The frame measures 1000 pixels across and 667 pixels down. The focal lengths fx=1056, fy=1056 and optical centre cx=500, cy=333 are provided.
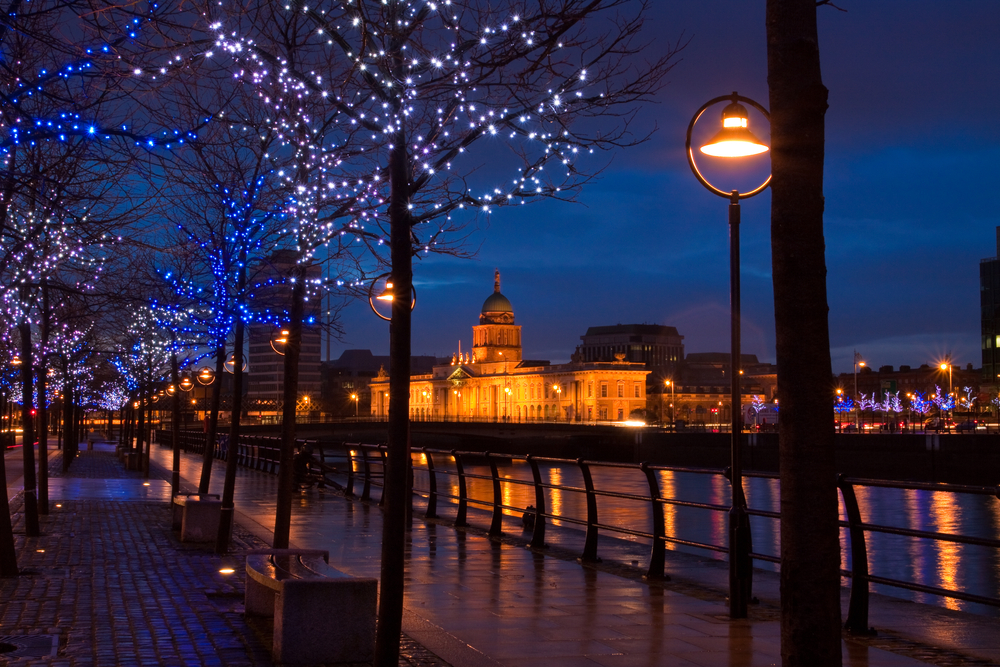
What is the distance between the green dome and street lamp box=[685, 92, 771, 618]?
172 metres

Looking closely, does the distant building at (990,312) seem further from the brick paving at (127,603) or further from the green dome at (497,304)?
the brick paving at (127,603)

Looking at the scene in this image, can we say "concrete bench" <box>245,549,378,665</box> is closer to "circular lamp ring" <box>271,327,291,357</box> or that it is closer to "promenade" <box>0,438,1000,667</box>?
"promenade" <box>0,438,1000,667</box>

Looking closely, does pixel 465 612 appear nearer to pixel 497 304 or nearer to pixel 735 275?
pixel 735 275

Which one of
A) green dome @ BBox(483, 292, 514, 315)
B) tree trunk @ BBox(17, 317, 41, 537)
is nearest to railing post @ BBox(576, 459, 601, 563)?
tree trunk @ BBox(17, 317, 41, 537)

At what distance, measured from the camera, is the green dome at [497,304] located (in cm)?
18138

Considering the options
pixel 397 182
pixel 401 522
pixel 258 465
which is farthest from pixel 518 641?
pixel 258 465

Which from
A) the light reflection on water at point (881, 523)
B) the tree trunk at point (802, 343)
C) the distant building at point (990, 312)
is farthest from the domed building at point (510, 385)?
the tree trunk at point (802, 343)

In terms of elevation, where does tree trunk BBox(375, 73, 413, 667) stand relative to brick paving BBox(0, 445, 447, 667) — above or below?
above

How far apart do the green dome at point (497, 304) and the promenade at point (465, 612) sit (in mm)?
166619

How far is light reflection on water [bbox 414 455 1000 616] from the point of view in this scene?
57.2 ft

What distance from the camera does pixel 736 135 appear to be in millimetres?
8477

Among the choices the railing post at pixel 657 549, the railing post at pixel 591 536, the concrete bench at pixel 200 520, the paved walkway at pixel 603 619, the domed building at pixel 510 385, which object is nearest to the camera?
the paved walkway at pixel 603 619

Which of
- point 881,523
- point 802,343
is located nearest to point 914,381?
point 881,523

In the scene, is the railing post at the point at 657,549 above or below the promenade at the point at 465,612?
above
